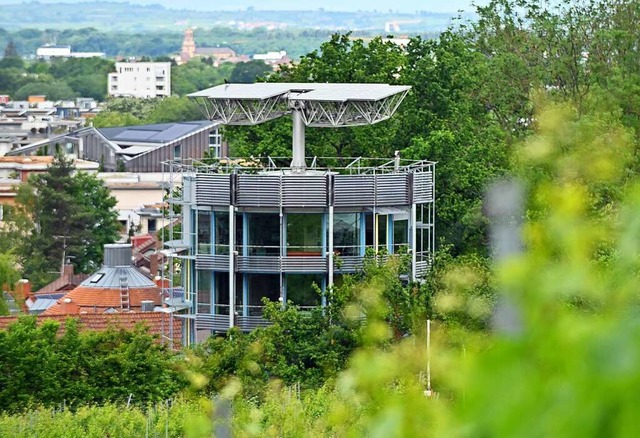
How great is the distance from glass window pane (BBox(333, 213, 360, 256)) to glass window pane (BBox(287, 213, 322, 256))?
0.28m

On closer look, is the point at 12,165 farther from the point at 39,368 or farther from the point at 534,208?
the point at 534,208

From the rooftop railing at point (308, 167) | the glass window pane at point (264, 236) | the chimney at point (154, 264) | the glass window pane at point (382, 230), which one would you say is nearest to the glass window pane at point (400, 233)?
the glass window pane at point (382, 230)

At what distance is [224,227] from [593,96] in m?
10.9

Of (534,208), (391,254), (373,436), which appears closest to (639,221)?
A: (373,436)

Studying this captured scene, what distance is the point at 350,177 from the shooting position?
91.7 feet

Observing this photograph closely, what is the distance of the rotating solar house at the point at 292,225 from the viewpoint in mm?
27906

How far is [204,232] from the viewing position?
2909 centimetres

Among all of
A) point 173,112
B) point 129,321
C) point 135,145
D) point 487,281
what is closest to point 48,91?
point 173,112

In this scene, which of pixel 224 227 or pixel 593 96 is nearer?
pixel 224 227

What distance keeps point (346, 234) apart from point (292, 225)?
95cm

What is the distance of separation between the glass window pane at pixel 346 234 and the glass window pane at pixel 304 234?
284 mm

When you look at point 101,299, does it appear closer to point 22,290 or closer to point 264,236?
point 22,290

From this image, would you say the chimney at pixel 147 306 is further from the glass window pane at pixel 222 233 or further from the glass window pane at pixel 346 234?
the glass window pane at pixel 346 234

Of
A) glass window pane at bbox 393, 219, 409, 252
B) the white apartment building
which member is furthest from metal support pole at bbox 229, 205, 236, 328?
the white apartment building
